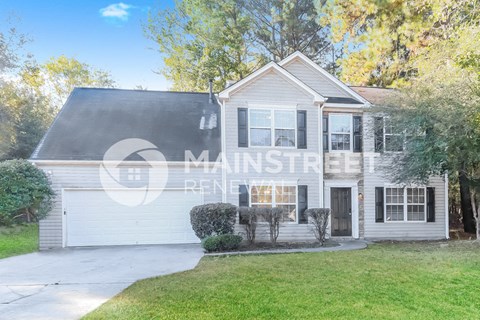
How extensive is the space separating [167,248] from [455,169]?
30.8ft

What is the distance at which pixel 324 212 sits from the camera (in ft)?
34.5

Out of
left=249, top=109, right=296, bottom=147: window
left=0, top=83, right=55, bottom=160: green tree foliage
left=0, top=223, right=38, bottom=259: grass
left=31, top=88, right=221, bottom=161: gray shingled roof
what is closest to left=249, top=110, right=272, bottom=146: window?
left=249, top=109, right=296, bottom=147: window

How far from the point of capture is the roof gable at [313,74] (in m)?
12.6

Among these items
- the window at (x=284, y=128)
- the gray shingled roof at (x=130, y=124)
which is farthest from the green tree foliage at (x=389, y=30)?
the gray shingled roof at (x=130, y=124)

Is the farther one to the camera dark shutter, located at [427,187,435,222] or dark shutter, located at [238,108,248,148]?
dark shutter, located at [427,187,435,222]

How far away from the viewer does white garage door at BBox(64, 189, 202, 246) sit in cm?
1066

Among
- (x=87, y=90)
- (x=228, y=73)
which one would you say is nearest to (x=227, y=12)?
(x=228, y=73)

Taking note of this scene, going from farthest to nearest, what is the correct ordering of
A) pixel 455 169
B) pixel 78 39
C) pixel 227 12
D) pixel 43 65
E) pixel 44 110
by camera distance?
pixel 43 65
pixel 44 110
pixel 227 12
pixel 78 39
pixel 455 169

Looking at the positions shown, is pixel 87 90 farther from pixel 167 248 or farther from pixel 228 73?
pixel 228 73

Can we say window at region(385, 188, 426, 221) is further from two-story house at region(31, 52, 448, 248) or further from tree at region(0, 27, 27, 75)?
tree at region(0, 27, 27, 75)

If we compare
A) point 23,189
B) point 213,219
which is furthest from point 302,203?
point 23,189

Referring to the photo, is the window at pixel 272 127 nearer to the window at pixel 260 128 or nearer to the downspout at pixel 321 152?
the window at pixel 260 128

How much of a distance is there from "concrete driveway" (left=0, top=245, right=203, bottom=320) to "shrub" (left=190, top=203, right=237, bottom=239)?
0.72 m

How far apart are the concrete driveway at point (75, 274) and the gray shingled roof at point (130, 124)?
3428mm
